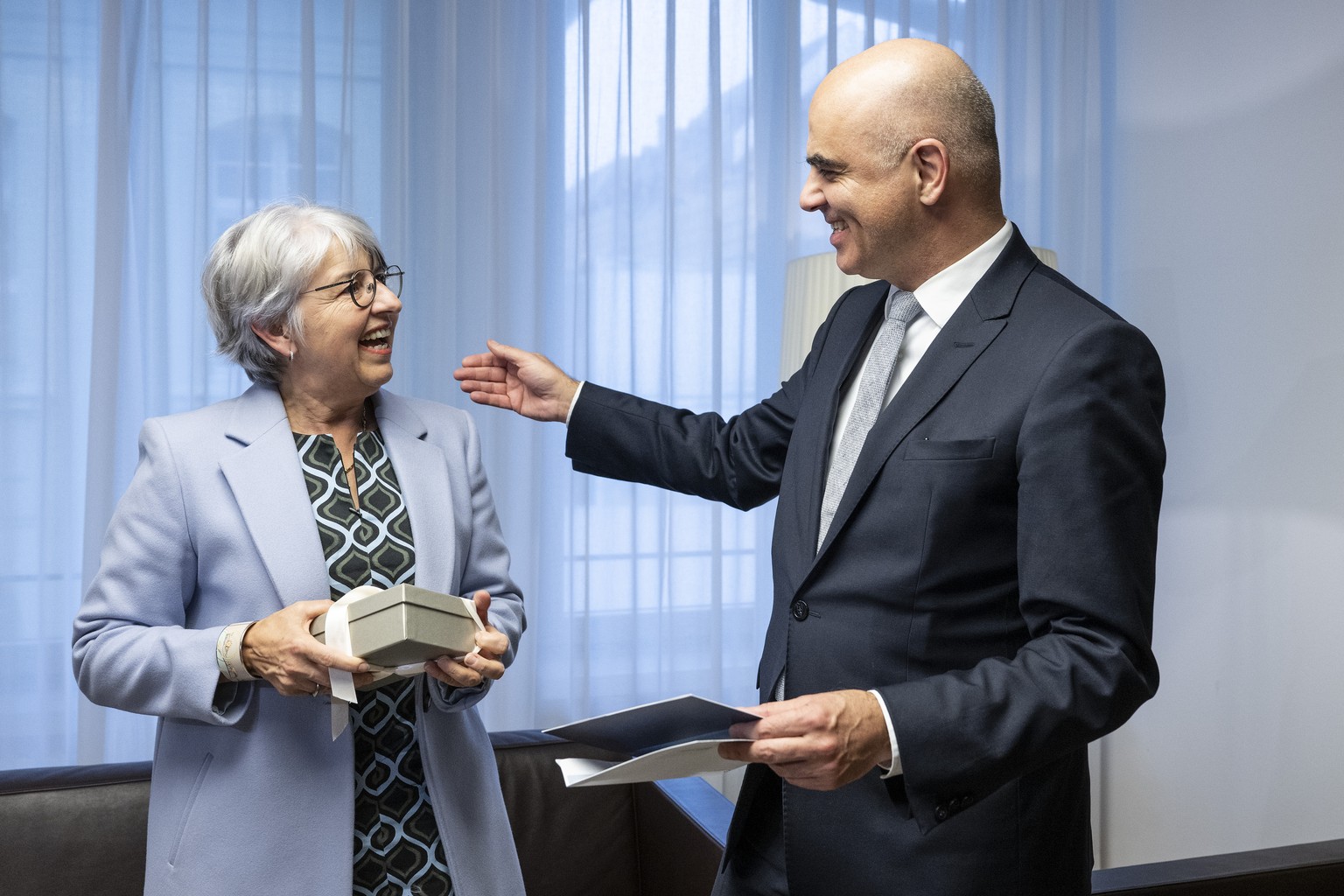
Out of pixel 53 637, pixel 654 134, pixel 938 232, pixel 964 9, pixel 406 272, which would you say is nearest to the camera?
pixel 938 232

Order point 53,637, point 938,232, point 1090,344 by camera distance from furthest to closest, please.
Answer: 1. point 53,637
2. point 938,232
3. point 1090,344

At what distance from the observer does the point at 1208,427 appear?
305 centimetres

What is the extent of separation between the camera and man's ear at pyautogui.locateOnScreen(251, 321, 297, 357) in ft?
5.56

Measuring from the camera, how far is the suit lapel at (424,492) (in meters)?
1.65

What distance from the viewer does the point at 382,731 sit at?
1.63m

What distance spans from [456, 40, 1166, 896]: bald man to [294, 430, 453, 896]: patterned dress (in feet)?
1.46

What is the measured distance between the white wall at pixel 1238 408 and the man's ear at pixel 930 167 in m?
1.62


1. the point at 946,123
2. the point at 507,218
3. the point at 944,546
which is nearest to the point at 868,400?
the point at 944,546

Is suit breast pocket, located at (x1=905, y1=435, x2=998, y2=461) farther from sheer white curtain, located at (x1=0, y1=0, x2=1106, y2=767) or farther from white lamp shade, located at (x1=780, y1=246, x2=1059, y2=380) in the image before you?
sheer white curtain, located at (x1=0, y1=0, x2=1106, y2=767)

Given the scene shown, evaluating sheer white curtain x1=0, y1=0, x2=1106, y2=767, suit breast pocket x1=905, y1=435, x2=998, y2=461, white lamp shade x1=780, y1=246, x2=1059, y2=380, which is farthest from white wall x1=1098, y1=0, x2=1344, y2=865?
suit breast pocket x1=905, y1=435, x2=998, y2=461

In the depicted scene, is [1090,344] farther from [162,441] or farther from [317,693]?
[162,441]

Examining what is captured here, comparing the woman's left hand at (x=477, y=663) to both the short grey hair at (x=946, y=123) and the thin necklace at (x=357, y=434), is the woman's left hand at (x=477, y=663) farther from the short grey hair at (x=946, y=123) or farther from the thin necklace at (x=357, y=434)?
the short grey hair at (x=946, y=123)

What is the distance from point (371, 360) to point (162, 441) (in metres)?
0.31

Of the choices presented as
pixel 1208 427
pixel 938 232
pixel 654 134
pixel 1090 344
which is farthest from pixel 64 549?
pixel 1208 427
